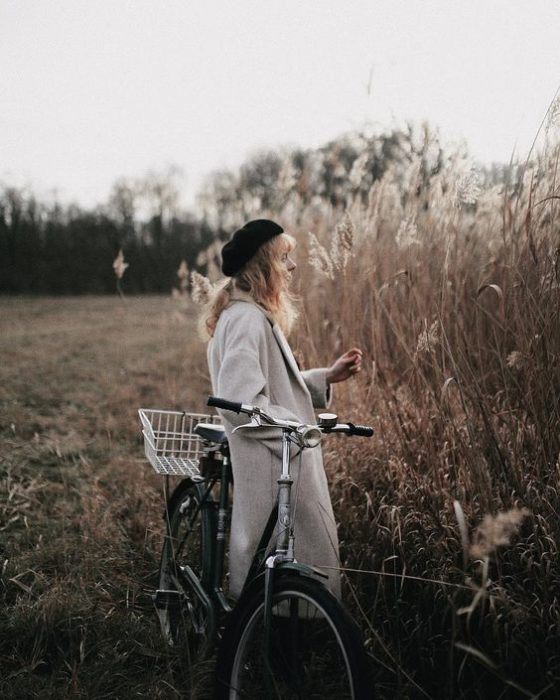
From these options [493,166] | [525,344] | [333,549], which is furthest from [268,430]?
[493,166]

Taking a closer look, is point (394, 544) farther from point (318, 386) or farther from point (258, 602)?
point (258, 602)

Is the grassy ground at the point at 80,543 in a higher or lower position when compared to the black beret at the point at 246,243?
lower

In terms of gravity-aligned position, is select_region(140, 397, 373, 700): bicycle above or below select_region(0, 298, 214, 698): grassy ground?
above

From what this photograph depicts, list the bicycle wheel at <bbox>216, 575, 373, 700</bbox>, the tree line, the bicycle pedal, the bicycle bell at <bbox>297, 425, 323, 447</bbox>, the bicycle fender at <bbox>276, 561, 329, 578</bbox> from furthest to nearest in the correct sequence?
the tree line
the bicycle pedal
the bicycle bell at <bbox>297, 425, 323, 447</bbox>
the bicycle fender at <bbox>276, 561, 329, 578</bbox>
the bicycle wheel at <bbox>216, 575, 373, 700</bbox>

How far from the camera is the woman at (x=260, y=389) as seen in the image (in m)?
2.12

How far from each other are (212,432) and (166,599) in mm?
774

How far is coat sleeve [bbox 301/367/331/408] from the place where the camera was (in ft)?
8.21

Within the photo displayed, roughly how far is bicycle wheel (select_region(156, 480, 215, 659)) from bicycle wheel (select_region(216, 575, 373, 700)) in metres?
0.41

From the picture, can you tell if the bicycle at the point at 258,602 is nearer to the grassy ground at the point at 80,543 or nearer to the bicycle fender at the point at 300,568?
the bicycle fender at the point at 300,568

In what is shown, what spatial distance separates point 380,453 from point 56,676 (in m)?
1.63

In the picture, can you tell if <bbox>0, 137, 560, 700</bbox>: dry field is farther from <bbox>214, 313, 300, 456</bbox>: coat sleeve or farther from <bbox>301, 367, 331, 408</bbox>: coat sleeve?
<bbox>214, 313, 300, 456</bbox>: coat sleeve

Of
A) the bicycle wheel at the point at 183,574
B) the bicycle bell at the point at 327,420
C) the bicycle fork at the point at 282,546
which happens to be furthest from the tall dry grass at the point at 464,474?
the bicycle wheel at the point at 183,574

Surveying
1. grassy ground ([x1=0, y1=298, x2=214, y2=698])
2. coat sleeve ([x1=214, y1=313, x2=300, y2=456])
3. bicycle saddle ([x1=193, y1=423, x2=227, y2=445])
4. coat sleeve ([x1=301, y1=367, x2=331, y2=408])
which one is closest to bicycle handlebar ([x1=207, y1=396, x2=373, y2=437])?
coat sleeve ([x1=214, y1=313, x2=300, y2=456])

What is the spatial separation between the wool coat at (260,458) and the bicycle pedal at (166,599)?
0.55m
